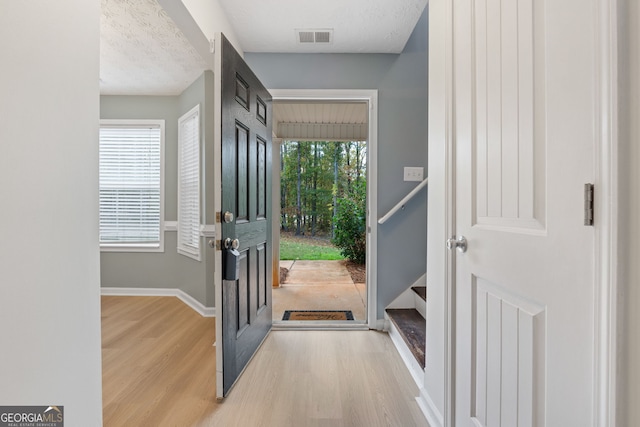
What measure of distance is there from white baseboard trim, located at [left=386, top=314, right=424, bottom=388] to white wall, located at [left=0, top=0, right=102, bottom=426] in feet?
5.14

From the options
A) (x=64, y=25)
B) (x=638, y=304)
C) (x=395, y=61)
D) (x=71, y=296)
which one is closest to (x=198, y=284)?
(x=71, y=296)

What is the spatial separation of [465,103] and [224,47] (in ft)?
4.30

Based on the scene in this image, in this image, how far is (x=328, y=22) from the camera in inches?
88.1

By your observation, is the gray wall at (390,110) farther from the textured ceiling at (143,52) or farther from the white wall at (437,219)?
the white wall at (437,219)

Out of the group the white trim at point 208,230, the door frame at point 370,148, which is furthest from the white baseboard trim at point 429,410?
the white trim at point 208,230

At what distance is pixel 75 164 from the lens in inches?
37.1

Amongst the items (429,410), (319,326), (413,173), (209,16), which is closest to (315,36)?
(209,16)

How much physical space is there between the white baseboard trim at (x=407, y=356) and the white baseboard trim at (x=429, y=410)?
7cm

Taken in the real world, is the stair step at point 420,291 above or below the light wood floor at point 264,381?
above

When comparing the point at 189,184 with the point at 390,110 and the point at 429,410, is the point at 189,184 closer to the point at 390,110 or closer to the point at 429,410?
the point at 390,110

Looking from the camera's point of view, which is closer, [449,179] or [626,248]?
[626,248]

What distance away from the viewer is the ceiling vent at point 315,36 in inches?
92.1

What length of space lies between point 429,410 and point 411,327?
0.76 m

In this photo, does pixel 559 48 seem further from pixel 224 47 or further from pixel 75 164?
pixel 224 47
